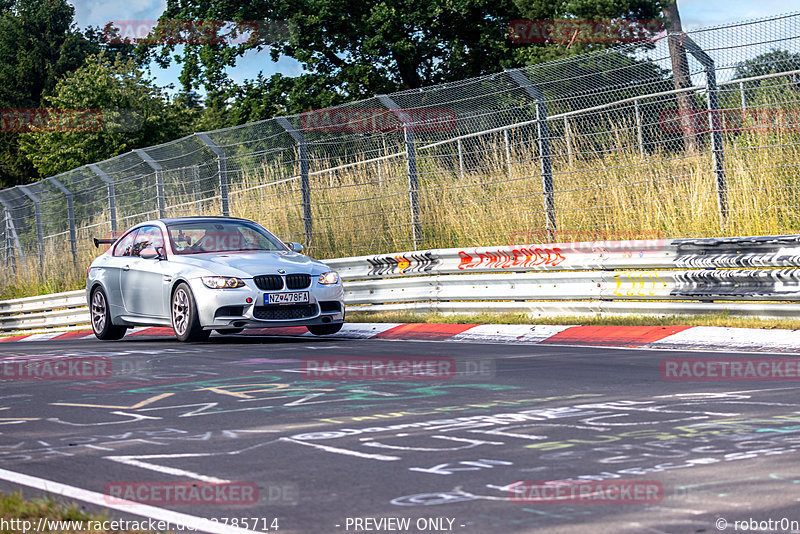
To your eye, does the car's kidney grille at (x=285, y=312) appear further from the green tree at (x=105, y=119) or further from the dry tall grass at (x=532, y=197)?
the green tree at (x=105, y=119)

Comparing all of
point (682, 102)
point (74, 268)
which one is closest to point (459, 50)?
point (74, 268)

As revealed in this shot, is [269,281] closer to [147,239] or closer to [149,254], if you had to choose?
[149,254]

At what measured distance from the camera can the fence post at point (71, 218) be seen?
24.1 meters

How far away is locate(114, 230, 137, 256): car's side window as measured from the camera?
14688mm

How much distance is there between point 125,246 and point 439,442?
9930mm

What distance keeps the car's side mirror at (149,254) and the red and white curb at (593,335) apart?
2067 millimetres

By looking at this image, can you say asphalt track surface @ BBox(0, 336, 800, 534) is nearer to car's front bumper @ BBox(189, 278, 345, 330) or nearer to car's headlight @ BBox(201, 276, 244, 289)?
car's front bumper @ BBox(189, 278, 345, 330)

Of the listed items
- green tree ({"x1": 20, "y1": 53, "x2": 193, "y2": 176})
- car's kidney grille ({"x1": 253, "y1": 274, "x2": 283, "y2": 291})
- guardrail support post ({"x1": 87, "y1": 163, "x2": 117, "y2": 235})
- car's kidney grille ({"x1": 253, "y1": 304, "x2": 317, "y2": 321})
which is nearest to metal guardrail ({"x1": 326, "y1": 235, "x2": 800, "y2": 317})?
car's kidney grille ({"x1": 253, "y1": 304, "x2": 317, "y2": 321})

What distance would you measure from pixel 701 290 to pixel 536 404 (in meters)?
4.69

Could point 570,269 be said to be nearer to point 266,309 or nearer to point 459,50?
point 266,309

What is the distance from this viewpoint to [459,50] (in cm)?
3581

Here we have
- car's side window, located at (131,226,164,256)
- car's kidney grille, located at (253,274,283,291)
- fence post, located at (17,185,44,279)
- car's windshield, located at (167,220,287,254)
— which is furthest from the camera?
fence post, located at (17,185,44,279)

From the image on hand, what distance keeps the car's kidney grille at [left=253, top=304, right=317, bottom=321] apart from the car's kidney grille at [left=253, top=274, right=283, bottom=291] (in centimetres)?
23

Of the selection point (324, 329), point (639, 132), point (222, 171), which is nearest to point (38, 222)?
point (222, 171)
